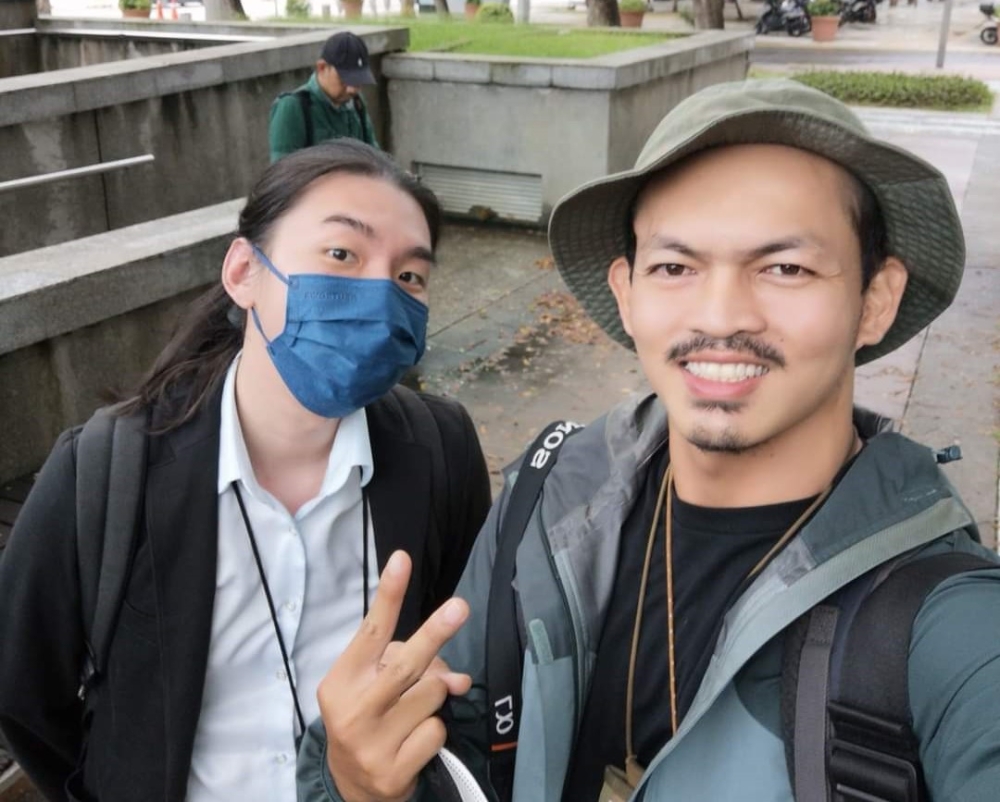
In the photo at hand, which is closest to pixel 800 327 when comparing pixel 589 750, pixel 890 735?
pixel 890 735

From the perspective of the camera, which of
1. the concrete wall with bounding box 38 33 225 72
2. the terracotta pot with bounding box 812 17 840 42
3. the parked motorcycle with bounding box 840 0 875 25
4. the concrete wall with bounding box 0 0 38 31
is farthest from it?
the parked motorcycle with bounding box 840 0 875 25

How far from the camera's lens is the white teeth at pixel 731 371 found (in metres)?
1.45

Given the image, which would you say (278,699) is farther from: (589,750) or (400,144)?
(400,144)

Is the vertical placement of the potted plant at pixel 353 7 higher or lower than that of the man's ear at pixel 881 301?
lower

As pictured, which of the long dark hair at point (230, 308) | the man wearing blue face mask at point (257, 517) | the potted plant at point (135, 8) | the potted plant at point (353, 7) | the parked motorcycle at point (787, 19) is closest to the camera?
the man wearing blue face mask at point (257, 517)

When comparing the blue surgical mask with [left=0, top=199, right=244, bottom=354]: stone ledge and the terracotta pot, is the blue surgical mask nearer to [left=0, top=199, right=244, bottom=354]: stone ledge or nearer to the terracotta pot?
[left=0, top=199, right=244, bottom=354]: stone ledge

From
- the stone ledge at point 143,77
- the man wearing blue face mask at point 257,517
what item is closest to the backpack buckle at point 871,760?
the man wearing blue face mask at point 257,517

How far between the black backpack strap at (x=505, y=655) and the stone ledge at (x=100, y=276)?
7.67ft

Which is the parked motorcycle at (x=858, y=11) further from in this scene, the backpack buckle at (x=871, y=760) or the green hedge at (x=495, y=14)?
the backpack buckle at (x=871, y=760)

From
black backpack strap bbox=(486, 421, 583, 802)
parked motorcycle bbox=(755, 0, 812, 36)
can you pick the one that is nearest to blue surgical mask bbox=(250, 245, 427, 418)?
black backpack strap bbox=(486, 421, 583, 802)

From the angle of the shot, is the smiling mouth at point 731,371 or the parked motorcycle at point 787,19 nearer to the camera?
the smiling mouth at point 731,371

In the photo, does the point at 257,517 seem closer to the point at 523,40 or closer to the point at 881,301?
the point at 881,301

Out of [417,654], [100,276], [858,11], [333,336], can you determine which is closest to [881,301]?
[417,654]

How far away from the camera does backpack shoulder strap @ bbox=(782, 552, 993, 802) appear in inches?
47.6
